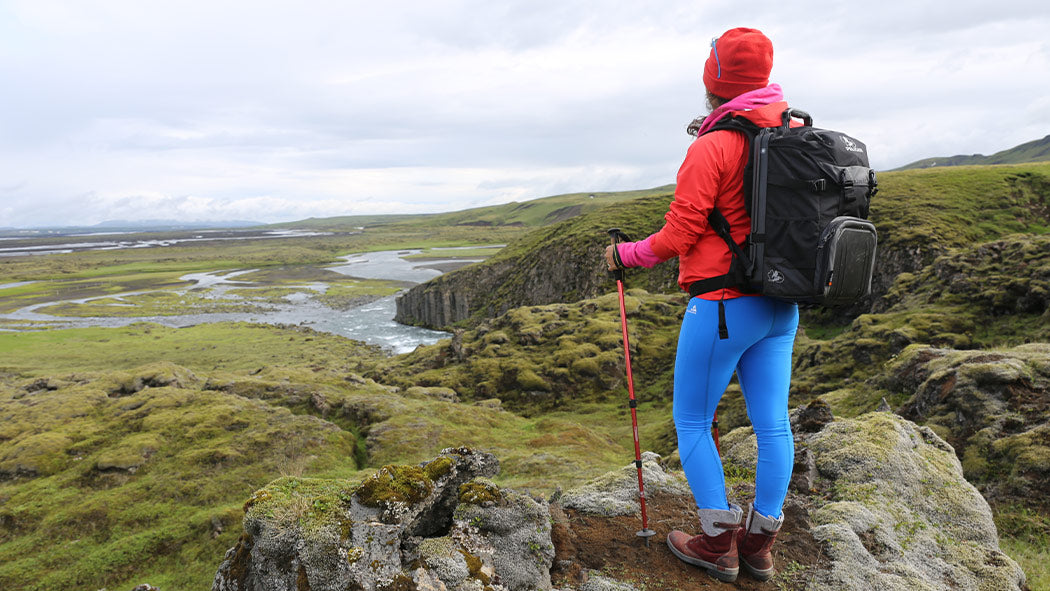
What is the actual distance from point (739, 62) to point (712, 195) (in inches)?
56.6

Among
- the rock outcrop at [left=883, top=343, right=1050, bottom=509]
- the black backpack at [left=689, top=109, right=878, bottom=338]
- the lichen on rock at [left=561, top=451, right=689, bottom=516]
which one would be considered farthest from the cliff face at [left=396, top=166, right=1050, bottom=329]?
the black backpack at [left=689, top=109, right=878, bottom=338]

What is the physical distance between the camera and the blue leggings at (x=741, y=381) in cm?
500

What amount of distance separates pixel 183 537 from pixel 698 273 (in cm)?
2236

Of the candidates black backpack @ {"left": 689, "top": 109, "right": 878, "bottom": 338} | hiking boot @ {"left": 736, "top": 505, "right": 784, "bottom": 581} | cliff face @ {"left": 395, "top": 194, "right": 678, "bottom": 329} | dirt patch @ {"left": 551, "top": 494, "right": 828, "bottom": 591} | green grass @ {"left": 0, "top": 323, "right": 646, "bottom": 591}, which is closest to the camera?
black backpack @ {"left": 689, "top": 109, "right": 878, "bottom": 338}

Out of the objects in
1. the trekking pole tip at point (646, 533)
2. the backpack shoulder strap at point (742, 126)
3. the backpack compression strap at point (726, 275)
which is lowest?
the trekking pole tip at point (646, 533)

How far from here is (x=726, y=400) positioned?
2908cm

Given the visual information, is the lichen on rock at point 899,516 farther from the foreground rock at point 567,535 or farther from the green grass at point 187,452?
the green grass at point 187,452

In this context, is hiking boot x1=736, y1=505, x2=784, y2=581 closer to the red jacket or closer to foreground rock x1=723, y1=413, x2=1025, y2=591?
foreground rock x1=723, y1=413, x2=1025, y2=591

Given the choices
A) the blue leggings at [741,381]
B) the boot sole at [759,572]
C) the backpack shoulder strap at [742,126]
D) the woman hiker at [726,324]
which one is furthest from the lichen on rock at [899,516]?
the backpack shoulder strap at [742,126]

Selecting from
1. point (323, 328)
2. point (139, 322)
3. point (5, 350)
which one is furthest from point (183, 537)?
point (139, 322)

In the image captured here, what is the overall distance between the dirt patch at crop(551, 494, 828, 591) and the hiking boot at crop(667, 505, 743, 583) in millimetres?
150

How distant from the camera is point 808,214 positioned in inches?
179

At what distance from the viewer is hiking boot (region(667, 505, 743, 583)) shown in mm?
5520

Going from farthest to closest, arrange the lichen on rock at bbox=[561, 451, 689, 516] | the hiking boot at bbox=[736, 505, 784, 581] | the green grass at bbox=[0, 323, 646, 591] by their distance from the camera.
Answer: the green grass at bbox=[0, 323, 646, 591]
the lichen on rock at bbox=[561, 451, 689, 516]
the hiking boot at bbox=[736, 505, 784, 581]
